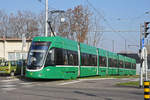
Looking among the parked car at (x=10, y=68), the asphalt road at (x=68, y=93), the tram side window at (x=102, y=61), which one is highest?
the tram side window at (x=102, y=61)

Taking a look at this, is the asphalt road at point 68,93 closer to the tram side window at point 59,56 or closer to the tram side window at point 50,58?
the tram side window at point 50,58

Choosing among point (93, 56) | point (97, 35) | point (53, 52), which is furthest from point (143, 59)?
point (97, 35)

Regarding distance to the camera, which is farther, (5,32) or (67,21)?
(5,32)

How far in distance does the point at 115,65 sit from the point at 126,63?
9916mm

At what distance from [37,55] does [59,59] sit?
78.0 inches

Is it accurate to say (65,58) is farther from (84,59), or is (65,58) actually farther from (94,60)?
(94,60)

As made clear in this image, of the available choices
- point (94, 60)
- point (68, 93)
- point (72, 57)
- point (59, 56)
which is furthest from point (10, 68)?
point (68, 93)

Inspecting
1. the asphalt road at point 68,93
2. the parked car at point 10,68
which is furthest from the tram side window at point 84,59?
the asphalt road at point 68,93

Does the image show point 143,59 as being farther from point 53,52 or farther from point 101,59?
point 101,59

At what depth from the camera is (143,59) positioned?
1725cm

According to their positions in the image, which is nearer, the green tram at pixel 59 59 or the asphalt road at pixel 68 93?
the asphalt road at pixel 68 93

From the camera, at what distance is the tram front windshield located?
20250 millimetres

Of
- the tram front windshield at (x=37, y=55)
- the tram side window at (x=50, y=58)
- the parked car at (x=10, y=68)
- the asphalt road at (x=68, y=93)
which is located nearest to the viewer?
the asphalt road at (x=68, y=93)

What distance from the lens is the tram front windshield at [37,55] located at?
66.4ft
